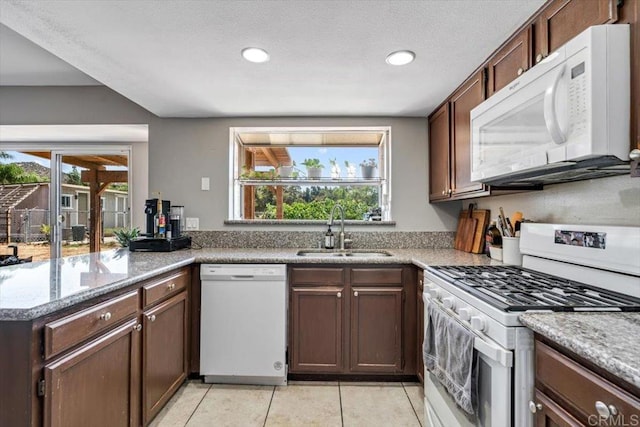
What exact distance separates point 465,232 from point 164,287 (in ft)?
7.35

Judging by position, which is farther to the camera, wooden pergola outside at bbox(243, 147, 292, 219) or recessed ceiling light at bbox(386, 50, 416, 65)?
wooden pergola outside at bbox(243, 147, 292, 219)

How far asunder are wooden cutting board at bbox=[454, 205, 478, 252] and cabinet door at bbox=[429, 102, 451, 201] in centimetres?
31

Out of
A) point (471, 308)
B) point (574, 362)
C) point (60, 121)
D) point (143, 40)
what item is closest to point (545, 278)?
point (471, 308)

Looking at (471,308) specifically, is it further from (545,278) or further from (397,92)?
(397,92)

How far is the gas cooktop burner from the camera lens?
3.50 ft

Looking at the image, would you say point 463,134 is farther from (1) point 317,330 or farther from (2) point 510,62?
(1) point 317,330

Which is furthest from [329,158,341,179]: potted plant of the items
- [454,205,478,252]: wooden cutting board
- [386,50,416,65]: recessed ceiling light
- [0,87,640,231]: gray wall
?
[386,50,416,65]: recessed ceiling light

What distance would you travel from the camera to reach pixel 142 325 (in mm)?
1685

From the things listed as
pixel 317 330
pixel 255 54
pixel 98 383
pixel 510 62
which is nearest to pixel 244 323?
pixel 317 330

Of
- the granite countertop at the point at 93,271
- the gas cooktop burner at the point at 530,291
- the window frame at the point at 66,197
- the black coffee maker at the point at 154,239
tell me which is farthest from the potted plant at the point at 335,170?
the window frame at the point at 66,197

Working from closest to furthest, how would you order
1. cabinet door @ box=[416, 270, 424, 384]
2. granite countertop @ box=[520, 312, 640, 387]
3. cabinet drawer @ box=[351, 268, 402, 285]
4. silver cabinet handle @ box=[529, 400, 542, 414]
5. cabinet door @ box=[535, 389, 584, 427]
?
granite countertop @ box=[520, 312, 640, 387] < cabinet door @ box=[535, 389, 584, 427] < silver cabinet handle @ box=[529, 400, 542, 414] < cabinet door @ box=[416, 270, 424, 384] < cabinet drawer @ box=[351, 268, 402, 285]

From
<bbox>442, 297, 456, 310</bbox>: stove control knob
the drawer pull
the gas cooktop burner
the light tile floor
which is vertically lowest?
the light tile floor

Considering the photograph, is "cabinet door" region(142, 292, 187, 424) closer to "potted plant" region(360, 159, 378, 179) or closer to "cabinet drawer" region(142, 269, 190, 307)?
"cabinet drawer" region(142, 269, 190, 307)

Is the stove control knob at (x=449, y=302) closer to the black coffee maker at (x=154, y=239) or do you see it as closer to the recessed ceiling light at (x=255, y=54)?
the recessed ceiling light at (x=255, y=54)
